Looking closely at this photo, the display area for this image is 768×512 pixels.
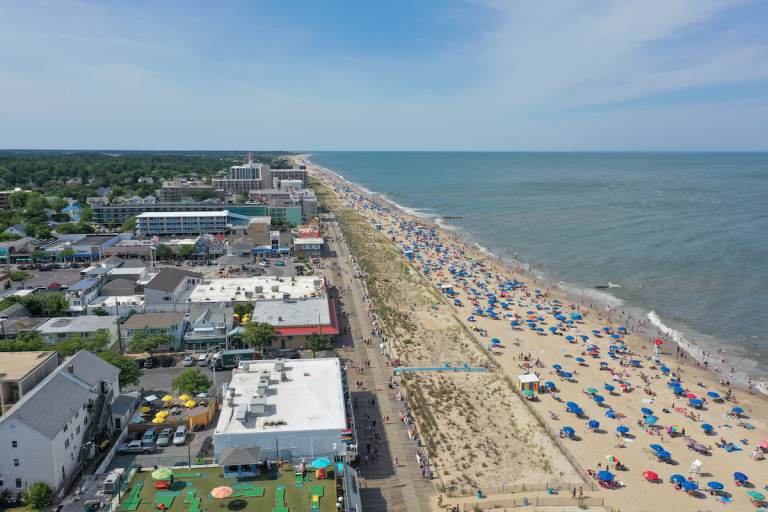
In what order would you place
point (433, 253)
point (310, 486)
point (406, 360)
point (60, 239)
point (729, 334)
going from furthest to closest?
point (433, 253), point (60, 239), point (729, 334), point (406, 360), point (310, 486)

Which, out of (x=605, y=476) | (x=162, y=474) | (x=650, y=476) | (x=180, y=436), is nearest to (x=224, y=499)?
(x=162, y=474)

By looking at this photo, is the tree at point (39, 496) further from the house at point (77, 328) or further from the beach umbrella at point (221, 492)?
the house at point (77, 328)

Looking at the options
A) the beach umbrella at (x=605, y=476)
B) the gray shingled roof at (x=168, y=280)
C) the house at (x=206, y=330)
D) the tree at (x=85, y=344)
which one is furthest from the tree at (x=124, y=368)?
the beach umbrella at (x=605, y=476)

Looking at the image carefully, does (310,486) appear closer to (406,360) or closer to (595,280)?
(406,360)

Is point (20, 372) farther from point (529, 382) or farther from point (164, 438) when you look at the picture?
point (529, 382)

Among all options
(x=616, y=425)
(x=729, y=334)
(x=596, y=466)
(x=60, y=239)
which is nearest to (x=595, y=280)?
(x=729, y=334)

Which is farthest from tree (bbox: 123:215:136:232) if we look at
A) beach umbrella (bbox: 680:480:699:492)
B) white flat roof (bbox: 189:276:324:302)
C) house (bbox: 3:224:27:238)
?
beach umbrella (bbox: 680:480:699:492)
